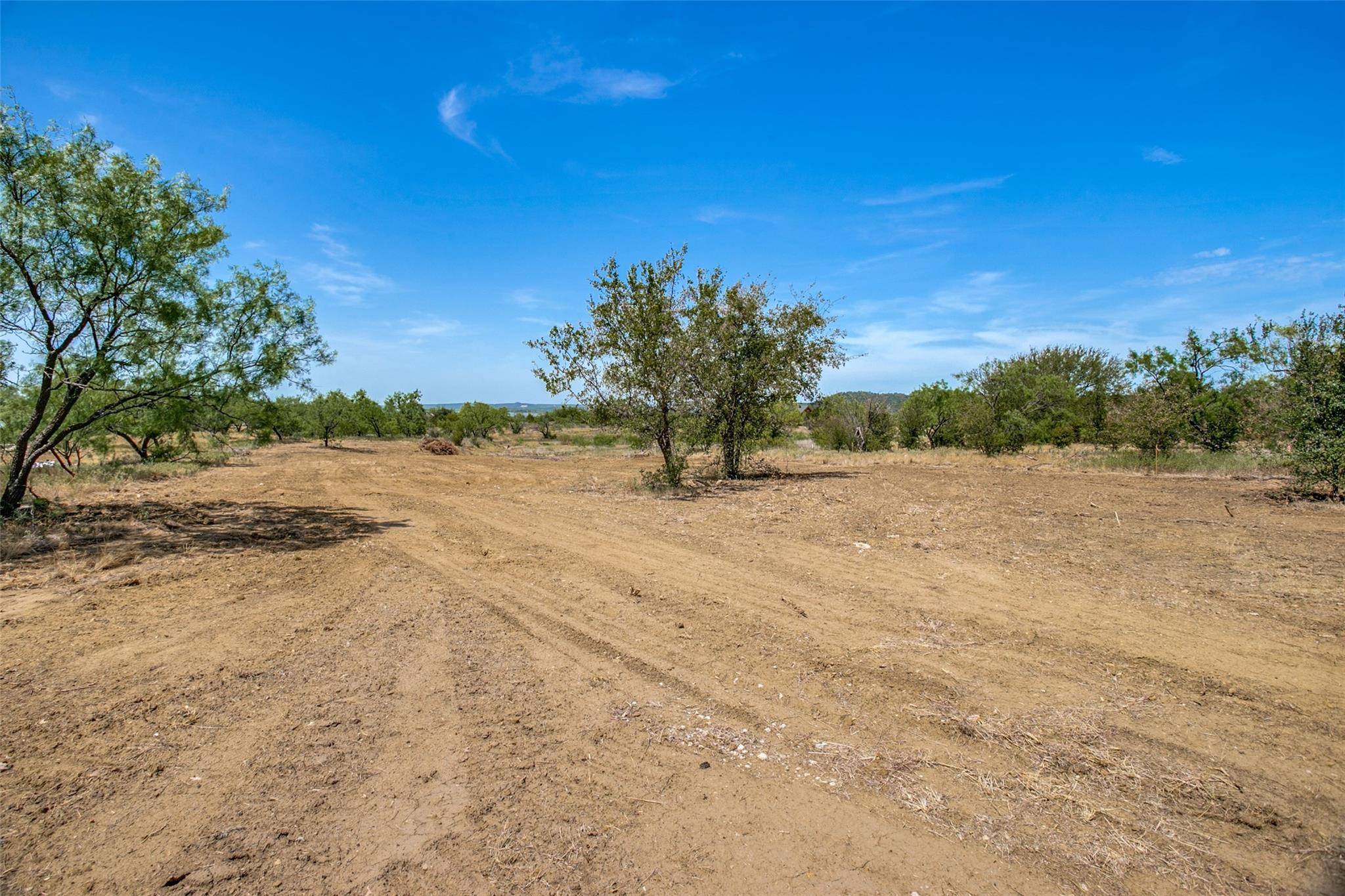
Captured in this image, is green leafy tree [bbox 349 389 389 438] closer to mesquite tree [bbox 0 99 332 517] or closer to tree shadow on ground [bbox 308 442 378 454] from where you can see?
tree shadow on ground [bbox 308 442 378 454]

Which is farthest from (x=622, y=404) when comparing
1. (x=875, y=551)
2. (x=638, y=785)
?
(x=638, y=785)

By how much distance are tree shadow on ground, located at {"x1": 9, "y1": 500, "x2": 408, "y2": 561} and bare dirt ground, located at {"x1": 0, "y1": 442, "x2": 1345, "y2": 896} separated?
0.32 meters

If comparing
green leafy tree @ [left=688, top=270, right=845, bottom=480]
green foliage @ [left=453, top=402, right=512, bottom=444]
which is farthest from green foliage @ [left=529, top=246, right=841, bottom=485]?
green foliage @ [left=453, top=402, right=512, bottom=444]

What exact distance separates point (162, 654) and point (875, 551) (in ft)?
25.7

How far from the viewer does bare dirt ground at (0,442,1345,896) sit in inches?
106

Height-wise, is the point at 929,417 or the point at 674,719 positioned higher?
the point at 929,417

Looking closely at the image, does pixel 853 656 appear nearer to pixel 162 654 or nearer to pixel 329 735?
pixel 329 735

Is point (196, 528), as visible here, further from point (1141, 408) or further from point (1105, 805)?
point (1141, 408)

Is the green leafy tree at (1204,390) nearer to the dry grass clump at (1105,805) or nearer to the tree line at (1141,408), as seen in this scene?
the tree line at (1141,408)

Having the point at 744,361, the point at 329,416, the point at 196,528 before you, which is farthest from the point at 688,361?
the point at 329,416

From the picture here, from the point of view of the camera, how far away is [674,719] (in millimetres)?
3908

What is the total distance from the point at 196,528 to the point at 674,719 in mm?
9660

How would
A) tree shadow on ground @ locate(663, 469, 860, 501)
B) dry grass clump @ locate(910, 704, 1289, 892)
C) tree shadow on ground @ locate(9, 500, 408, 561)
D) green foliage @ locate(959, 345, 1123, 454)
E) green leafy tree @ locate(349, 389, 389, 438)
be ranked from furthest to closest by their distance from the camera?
green leafy tree @ locate(349, 389, 389, 438)
green foliage @ locate(959, 345, 1123, 454)
tree shadow on ground @ locate(663, 469, 860, 501)
tree shadow on ground @ locate(9, 500, 408, 561)
dry grass clump @ locate(910, 704, 1289, 892)

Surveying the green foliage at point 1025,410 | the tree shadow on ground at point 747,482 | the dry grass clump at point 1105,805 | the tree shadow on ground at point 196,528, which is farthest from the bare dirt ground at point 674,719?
the green foliage at point 1025,410
